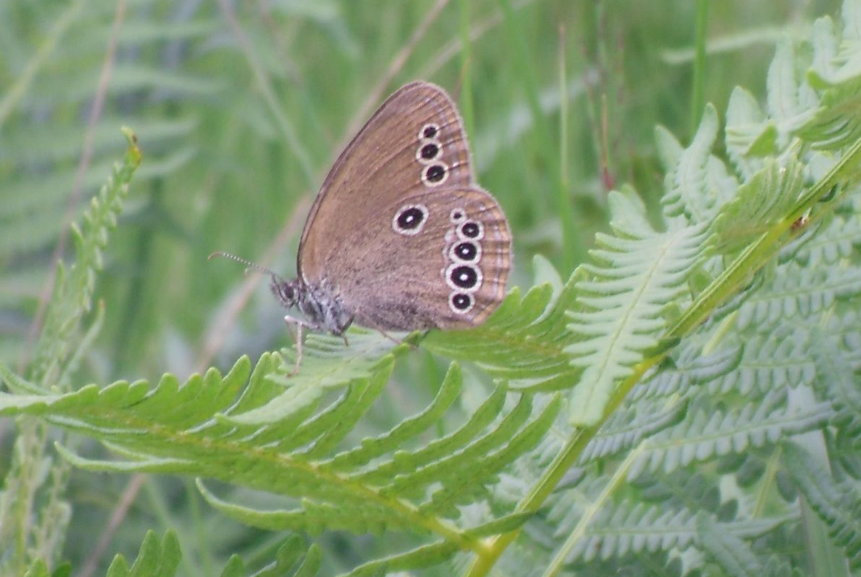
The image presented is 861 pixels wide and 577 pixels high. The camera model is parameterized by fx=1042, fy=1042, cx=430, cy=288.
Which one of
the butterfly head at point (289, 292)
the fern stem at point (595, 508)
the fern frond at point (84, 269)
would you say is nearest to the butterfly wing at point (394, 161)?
the butterfly head at point (289, 292)

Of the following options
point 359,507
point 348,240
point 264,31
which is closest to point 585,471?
point 359,507

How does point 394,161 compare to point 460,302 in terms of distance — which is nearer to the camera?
point 460,302

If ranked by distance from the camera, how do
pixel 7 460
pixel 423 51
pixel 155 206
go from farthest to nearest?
pixel 423 51 → pixel 155 206 → pixel 7 460

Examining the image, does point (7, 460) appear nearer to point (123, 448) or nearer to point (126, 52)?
point (126, 52)

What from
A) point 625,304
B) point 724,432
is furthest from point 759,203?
point 724,432

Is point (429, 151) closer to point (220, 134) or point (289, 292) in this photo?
point (289, 292)

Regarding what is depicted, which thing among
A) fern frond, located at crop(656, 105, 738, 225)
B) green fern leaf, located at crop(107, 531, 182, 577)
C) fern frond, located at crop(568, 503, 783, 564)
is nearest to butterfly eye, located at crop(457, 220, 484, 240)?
fern frond, located at crop(656, 105, 738, 225)

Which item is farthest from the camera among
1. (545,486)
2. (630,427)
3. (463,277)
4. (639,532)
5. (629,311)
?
(463,277)
